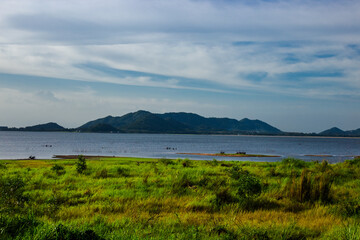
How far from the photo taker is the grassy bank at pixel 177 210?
8.15 meters

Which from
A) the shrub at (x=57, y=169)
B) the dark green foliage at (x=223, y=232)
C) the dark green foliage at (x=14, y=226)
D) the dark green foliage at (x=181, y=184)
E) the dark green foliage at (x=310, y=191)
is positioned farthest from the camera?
the shrub at (x=57, y=169)

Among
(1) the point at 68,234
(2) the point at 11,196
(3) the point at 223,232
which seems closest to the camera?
(1) the point at 68,234

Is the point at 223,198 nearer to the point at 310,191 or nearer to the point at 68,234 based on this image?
the point at 310,191

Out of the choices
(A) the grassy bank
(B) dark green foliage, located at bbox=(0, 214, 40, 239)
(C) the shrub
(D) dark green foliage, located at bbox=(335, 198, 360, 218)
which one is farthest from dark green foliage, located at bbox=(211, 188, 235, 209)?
(C) the shrub

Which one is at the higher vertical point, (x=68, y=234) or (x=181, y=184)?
(x=68, y=234)

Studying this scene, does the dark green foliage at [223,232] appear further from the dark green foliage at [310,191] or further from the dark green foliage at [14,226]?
the dark green foliage at [310,191]

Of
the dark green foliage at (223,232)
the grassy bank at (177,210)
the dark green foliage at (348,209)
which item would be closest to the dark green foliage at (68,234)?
the grassy bank at (177,210)

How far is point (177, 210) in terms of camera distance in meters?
11.6

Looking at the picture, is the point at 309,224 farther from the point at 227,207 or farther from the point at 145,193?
the point at 145,193

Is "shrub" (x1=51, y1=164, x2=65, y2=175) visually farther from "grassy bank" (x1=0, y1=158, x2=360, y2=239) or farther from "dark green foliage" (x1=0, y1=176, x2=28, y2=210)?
"dark green foliage" (x1=0, y1=176, x2=28, y2=210)

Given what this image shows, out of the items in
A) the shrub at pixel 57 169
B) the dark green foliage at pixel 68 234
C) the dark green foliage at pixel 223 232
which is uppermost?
the dark green foliage at pixel 68 234

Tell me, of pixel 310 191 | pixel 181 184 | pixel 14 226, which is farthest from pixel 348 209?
pixel 14 226

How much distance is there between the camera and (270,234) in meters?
8.52

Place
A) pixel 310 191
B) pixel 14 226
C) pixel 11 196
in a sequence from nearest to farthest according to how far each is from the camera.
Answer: pixel 14 226 → pixel 11 196 → pixel 310 191
